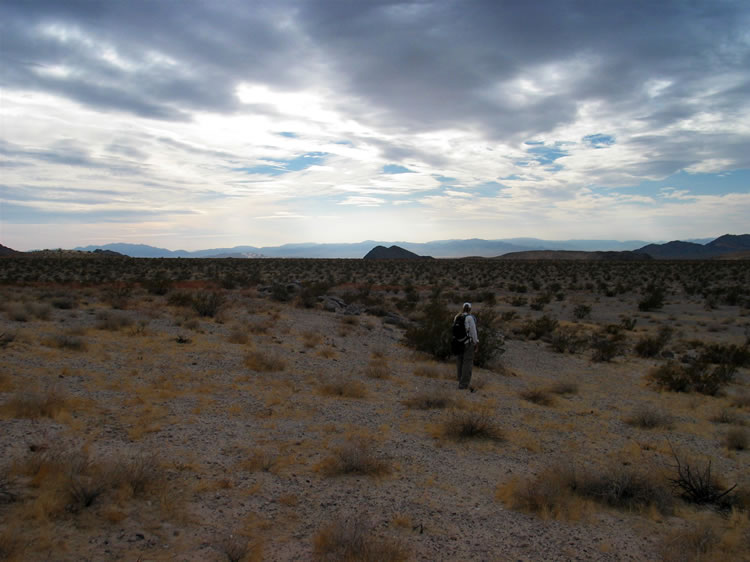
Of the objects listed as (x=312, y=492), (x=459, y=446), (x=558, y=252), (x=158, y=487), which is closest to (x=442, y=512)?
(x=312, y=492)

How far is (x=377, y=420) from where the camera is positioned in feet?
27.3

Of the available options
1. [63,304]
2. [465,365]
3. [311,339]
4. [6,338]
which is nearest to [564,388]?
[465,365]

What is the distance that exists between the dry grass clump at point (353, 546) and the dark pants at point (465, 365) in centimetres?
625

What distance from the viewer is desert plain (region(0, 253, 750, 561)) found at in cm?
453

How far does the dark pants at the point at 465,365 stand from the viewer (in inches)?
414

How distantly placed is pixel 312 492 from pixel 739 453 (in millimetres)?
6836

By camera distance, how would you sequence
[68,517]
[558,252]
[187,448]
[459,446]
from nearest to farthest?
[68,517], [187,448], [459,446], [558,252]

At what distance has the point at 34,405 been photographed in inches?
268

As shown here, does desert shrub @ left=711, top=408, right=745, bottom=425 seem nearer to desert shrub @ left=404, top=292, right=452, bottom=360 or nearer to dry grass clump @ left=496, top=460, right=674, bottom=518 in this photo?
dry grass clump @ left=496, top=460, right=674, bottom=518

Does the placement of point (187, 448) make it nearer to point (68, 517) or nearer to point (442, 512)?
point (68, 517)

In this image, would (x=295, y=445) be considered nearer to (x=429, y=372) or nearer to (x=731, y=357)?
(x=429, y=372)

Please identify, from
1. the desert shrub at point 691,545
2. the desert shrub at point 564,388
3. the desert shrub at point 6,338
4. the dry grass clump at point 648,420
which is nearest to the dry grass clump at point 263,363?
the desert shrub at point 6,338

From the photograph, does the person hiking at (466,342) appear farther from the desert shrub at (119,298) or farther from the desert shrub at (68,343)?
the desert shrub at (119,298)

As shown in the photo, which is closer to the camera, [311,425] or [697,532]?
[697,532]
